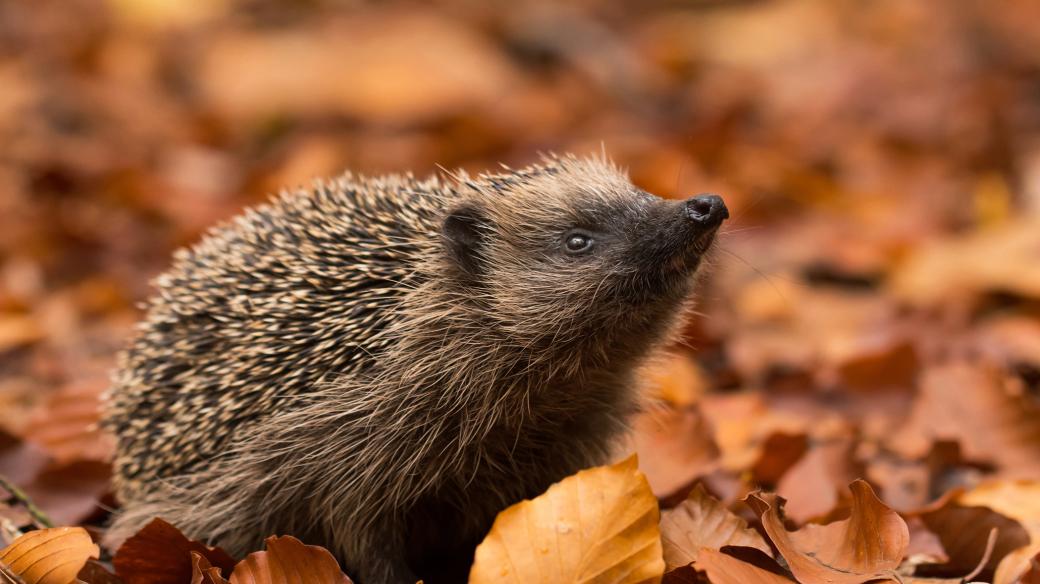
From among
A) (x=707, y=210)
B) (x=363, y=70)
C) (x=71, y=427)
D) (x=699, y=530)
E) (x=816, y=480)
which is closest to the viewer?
(x=699, y=530)

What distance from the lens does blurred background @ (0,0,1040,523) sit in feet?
21.2

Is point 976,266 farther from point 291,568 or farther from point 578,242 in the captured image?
point 291,568

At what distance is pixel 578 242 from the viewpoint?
527 centimetres

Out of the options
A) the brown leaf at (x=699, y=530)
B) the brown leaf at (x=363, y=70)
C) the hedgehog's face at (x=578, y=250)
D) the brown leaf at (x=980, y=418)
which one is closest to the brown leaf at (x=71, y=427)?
the hedgehog's face at (x=578, y=250)

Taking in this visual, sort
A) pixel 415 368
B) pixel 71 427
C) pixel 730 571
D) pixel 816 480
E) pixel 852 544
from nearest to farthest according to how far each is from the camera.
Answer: pixel 730 571
pixel 852 544
pixel 415 368
pixel 816 480
pixel 71 427

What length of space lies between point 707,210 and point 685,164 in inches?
210

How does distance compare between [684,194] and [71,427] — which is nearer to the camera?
[71,427]

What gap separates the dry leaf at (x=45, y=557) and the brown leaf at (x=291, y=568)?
0.57 metres

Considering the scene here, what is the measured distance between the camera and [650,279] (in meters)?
5.07

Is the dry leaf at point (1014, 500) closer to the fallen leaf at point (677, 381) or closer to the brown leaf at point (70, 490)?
the fallen leaf at point (677, 381)

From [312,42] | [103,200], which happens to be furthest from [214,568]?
A: [312,42]

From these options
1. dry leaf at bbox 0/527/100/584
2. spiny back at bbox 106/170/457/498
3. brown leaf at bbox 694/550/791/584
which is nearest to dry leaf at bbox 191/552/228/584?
dry leaf at bbox 0/527/100/584

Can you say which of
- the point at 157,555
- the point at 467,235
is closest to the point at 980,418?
the point at 467,235

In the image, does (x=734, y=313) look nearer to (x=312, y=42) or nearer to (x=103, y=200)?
(x=103, y=200)
